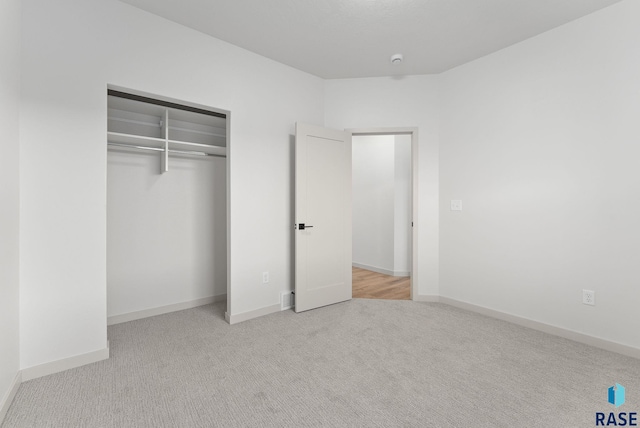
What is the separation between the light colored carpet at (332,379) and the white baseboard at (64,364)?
6cm

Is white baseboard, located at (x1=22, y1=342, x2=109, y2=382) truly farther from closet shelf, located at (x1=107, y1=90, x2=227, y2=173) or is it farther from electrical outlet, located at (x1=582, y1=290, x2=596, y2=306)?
electrical outlet, located at (x1=582, y1=290, x2=596, y2=306)

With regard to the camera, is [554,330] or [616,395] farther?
[554,330]

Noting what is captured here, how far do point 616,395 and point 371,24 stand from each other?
3.13 metres

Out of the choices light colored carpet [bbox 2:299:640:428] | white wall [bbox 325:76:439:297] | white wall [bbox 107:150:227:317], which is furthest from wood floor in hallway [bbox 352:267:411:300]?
white wall [bbox 107:150:227:317]

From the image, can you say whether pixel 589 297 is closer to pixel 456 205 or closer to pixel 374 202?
pixel 456 205

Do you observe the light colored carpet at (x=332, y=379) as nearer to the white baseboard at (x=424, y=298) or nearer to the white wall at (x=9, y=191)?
the white wall at (x=9, y=191)

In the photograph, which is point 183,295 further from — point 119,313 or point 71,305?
point 71,305

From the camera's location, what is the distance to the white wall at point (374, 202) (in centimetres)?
520

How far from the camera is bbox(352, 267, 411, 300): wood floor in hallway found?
3960 mm

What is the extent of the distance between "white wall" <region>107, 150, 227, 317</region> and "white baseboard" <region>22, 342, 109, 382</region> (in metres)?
0.85

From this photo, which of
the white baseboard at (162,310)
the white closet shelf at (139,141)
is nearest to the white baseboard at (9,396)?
the white baseboard at (162,310)

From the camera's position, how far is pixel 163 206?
329 cm

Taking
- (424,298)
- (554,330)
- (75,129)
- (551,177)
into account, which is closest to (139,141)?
(75,129)

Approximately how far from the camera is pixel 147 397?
1775 millimetres
